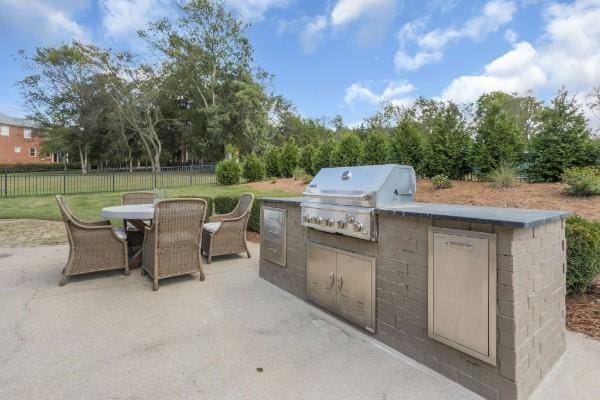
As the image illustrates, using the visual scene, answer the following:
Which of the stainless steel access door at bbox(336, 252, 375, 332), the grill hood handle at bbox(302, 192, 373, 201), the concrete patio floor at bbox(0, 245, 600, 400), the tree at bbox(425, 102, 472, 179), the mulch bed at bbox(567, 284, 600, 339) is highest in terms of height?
the tree at bbox(425, 102, 472, 179)

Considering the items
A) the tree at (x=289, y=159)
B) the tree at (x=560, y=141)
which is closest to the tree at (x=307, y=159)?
the tree at (x=289, y=159)

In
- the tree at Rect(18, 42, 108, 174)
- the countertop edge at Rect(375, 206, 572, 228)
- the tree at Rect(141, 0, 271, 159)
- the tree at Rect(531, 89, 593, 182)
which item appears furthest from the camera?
the tree at Rect(141, 0, 271, 159)

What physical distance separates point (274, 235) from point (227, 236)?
1193 millimetres

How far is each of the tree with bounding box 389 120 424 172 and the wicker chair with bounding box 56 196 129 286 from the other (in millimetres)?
6945

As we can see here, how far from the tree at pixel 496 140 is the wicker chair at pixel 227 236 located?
5.42 metres

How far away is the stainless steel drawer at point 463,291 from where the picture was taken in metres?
1.63

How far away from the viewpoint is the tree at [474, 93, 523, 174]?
6797 millimetres

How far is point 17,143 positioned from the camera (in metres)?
35.6

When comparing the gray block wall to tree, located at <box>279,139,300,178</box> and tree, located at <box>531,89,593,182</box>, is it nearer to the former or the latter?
tree, located at <box>531,89,593,182</box>

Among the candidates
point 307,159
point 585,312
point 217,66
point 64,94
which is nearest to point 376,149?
point 307,159

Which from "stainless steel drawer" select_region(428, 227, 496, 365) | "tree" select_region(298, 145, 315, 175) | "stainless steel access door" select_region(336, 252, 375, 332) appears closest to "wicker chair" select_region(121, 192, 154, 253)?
"stainless steel access door" select_region(336, 252, 375, 332)

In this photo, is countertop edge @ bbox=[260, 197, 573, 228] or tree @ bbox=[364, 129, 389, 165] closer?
countertop edge @ bbox=[260, 197, 573, 228]

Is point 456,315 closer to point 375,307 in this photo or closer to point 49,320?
point 375,307

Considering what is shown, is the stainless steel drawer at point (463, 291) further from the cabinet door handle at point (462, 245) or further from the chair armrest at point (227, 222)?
the chair armrest at point (227, 222)
